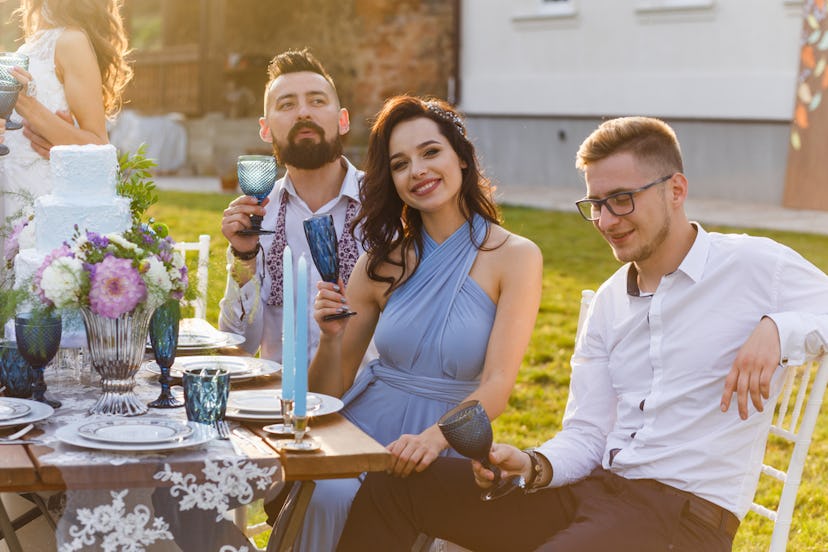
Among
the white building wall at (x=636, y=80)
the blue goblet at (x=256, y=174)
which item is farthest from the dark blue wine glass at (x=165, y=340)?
the white building wall at (x=636, y=80)

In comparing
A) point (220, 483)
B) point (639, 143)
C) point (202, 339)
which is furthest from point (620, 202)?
point (202, 339)

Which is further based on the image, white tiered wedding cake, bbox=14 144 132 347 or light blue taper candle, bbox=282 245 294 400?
white tiered wedding cake, bbox=14 144 132 347

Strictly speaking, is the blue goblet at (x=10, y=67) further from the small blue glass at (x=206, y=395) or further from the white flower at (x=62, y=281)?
the small blue glass at (x=206, y=395)

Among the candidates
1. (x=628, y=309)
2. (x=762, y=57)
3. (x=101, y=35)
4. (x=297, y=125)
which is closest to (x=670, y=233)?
(x=628, y=309)

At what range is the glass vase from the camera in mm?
2738

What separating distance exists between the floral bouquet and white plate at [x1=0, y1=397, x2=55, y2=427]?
244 millimetres

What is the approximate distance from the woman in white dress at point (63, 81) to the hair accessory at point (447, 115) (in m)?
1.85

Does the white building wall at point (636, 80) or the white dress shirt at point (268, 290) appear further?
the white building wall at point (636, 80)

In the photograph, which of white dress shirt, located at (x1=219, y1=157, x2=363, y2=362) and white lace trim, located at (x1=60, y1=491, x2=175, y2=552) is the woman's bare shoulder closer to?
A: white dress shirt, located at (x1=219, y1=157, x2=363, y2=362)

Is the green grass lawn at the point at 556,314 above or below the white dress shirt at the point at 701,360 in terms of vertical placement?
below

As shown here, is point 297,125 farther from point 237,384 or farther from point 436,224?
point 237,384

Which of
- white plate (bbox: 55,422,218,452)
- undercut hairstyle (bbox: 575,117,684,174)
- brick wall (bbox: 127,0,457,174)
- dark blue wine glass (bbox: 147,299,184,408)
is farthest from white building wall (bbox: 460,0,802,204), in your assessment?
white plate (bbox: 55,422,218,452)

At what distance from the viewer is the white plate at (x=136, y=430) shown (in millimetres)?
2520

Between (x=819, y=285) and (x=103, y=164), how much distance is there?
1.88 metres
